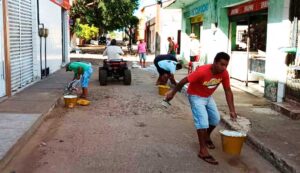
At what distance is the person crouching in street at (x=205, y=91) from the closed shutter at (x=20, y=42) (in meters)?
6.71

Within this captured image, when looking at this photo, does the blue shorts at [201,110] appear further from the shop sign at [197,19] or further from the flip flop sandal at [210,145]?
the shop sign at [197,19]

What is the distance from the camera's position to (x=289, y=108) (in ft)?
29.0

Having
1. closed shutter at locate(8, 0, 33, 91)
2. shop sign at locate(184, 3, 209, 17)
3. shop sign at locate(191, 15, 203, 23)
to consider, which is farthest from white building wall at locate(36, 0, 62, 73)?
shop sign at locate(191, 15, 203, 23)

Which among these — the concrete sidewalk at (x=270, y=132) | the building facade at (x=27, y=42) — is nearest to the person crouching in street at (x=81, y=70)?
the building facade at (x=27, y=42)

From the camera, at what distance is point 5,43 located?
34.9 ft

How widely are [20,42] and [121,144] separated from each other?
6.95 metres

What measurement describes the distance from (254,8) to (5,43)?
6949 mm

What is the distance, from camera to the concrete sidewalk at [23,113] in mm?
6318

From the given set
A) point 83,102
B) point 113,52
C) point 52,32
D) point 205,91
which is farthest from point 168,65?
point 52,32

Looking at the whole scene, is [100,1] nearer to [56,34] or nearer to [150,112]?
[56,34]

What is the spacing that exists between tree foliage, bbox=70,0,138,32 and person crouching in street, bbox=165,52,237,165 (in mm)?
33368

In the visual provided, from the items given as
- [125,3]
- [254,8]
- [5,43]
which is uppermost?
[125,3]

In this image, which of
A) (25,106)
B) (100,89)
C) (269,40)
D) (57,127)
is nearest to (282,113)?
(269,40)

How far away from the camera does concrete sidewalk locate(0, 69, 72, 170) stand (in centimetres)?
632
